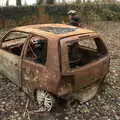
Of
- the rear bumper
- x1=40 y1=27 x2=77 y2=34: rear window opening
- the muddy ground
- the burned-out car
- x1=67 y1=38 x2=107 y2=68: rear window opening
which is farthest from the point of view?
x1=67 y1=38 x2=107 y2=68: rear window opening

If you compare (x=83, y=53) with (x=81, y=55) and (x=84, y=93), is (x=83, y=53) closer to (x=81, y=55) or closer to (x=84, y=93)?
(x=81, y=55)

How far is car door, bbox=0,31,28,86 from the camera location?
545cm

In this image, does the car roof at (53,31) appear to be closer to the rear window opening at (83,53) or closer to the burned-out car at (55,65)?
the burned-out car at (55,65)

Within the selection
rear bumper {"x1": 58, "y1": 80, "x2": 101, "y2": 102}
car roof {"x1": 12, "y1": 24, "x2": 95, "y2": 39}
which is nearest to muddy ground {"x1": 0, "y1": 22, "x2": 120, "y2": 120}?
rear bumper {"x1": 58, "y1": 80, "x2": 101, "y2": 102}

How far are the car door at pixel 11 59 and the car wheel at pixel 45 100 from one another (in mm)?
706

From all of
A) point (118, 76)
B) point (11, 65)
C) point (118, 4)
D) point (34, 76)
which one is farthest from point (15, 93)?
point (118, 4)

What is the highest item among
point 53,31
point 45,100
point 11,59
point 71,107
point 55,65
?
point 53,31

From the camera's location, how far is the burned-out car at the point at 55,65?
4598 millimetres

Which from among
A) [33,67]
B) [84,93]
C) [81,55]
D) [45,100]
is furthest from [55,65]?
[81,55]

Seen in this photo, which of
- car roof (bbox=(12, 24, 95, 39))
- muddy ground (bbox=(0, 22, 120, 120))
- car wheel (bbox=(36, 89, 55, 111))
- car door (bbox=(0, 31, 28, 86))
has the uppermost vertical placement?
car roof (bbox=(12, 24, 95, 39))

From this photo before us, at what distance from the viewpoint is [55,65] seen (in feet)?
14.9

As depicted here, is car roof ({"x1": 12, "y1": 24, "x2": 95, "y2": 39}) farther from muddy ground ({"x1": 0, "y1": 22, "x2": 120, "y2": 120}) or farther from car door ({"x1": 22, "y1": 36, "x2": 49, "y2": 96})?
muddy ground ({"x1": 0, "y1": 22, "x2": 120, "y2": 120})

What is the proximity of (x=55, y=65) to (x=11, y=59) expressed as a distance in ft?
4.81

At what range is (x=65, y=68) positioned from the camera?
4.54 meters
